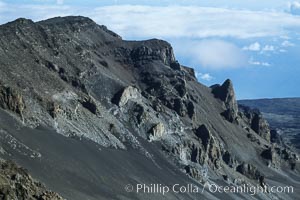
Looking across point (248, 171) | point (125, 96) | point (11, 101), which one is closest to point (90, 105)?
point (125, 96)

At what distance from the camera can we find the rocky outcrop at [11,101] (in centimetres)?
13738

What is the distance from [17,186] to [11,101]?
5614 centimetres

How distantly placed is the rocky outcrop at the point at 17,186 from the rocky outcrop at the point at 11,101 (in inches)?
1920

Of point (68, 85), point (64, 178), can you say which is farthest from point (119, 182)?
point (68, 85)

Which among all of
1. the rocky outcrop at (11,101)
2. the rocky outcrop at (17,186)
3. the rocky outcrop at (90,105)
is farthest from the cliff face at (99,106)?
the rocky outcrop at (17,186)

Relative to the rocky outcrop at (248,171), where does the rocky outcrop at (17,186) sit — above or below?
Result: above

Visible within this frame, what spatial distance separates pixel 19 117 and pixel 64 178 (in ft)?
64.8

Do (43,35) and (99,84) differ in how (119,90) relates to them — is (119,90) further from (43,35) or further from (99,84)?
(43,35)

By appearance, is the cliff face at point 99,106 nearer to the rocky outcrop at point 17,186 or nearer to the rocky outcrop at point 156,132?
the rocky outcrop at point 156,132

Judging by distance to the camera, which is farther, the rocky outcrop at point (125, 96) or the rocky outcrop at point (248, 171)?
the rocky outcrop at point (248, 171)

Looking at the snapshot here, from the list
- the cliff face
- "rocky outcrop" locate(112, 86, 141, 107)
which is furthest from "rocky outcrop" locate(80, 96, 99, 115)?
"rocky outcrop" locate(112, 86, 141, 107)

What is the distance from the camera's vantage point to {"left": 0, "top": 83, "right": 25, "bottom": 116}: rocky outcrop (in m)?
137

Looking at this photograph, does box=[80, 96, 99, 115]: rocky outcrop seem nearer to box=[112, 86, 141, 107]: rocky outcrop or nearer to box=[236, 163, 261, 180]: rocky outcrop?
box=[112, 86, 141, 107]: rocky outcrop

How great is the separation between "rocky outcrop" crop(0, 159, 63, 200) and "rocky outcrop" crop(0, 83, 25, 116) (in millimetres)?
48780
